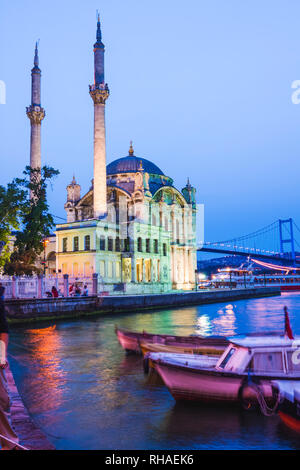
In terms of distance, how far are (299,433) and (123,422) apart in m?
3.24

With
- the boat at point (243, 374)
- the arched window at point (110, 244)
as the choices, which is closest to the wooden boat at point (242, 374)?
the boat at point (243, 374)

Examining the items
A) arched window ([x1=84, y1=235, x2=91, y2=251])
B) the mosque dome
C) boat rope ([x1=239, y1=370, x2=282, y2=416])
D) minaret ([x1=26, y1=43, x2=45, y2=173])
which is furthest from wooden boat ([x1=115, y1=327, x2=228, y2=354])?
the mosque dome

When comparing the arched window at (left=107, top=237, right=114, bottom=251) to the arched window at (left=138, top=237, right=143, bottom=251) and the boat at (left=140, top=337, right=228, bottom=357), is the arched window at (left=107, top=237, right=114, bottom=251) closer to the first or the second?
the arched window at (left=138, top=237, right=143, bottom=251)

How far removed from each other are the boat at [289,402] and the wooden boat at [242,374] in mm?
127

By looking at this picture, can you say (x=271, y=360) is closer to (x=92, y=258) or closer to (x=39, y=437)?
(x=39, y=437)

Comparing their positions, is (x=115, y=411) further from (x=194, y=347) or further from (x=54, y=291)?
(x=54, y=291)

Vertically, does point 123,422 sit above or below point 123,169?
below

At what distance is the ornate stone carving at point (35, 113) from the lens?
178 ft

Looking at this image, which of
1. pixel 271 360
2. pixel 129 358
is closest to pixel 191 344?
pixel 129 358

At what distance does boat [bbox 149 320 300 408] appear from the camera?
8727mm

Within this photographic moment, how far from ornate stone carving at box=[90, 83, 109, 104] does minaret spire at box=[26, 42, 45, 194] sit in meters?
8.87

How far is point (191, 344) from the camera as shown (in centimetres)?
1272

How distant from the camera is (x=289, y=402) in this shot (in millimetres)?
8414

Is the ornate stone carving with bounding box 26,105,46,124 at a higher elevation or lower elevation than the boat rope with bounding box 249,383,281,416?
higher
